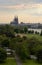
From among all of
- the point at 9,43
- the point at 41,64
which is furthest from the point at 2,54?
the point at 9,43

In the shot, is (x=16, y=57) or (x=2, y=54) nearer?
(x=2, y=54)

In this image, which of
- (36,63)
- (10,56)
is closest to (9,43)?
(10,56)

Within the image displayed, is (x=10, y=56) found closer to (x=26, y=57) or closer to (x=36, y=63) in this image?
(x=26, y=57)

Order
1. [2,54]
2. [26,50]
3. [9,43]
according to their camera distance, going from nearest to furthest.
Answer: [2,54]
[26,50]
[9,43]

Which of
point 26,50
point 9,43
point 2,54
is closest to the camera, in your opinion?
point 2,54

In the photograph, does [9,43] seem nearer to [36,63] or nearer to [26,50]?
[26,50]

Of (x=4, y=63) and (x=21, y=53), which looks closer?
(x=4, y=63)

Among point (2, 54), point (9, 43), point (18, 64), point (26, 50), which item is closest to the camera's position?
point (18, 64)

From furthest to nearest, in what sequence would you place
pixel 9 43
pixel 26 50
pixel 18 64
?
1. pixel 9 43
2. pixel 26 50
3. pixel 18 64
